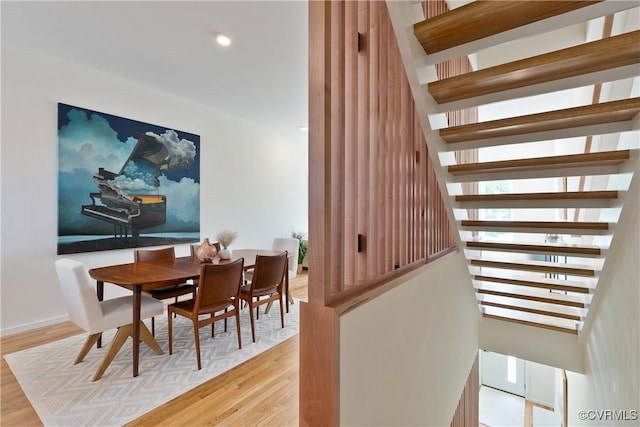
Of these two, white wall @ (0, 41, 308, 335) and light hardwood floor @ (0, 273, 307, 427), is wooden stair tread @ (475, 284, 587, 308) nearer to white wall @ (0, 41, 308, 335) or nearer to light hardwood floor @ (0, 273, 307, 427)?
light hardwood floor @ (0, 273, 307, 427)

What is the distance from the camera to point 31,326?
2.95m

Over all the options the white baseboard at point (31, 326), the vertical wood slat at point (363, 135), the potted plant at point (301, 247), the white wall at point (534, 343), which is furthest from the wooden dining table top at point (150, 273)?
the potted plant at point (301, 247)

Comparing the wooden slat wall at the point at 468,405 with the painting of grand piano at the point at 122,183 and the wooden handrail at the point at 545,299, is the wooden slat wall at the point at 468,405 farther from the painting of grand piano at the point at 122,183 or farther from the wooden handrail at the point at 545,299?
the painting of grand piano at the point at 122,183

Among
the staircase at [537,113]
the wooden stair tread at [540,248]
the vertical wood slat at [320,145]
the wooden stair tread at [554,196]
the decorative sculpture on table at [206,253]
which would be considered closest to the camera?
the vertical wood slat at [320,145]

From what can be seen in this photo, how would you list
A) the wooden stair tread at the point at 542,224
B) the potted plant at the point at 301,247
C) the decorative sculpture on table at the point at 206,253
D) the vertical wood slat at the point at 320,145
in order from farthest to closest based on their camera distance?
the potted plant at the point at 301,247 → the decorative sculpture on table at the point at 206,253 → the wooden stair tread at the point at 542,224 → the vertical wood slat at the point at 320,145

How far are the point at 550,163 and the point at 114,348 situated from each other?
3.29 metres

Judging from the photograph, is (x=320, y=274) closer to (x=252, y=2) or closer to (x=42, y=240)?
(x=252, y=2)

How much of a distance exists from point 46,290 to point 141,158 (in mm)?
1779

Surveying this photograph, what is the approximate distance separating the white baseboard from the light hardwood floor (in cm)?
30

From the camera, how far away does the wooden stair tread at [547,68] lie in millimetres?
1074

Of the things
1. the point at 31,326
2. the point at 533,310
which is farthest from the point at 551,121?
the point at 31,326

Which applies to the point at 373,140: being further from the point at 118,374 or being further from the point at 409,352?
the point at 118,374

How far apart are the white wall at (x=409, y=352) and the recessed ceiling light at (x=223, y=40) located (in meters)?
2.63

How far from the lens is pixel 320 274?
2.95 feet
